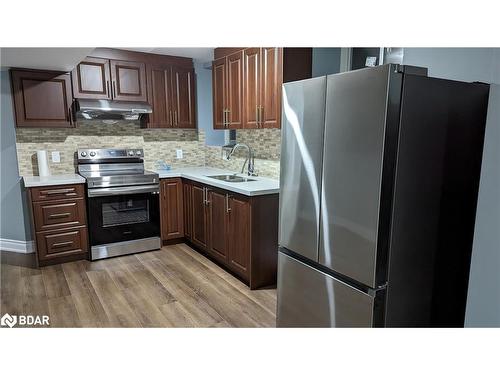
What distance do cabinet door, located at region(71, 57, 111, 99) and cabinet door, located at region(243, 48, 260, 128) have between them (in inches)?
66.0

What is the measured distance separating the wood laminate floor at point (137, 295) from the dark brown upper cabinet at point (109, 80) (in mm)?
1867

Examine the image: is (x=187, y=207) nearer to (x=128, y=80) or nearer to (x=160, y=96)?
(x=160, y=96)

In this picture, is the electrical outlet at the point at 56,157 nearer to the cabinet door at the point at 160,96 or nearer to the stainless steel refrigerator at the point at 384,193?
the cabinet door at the point at 160,96

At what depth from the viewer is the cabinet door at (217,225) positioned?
10.9 ft

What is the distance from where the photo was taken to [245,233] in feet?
9.82

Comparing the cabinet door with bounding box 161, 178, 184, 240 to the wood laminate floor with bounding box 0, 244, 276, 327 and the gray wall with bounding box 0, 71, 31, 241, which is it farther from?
the gray wall with bounding box 0, 71, 31, 241

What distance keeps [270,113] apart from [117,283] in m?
2.09

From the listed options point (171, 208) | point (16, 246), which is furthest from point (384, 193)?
point (16, 246)

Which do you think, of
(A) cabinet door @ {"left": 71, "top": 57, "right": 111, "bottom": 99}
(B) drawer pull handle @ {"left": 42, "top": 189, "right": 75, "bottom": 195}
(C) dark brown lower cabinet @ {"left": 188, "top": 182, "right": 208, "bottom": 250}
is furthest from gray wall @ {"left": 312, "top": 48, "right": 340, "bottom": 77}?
(B) drawer pull handle @ {"left": 42, "top": 189, "right": 75, "bottom": 195}

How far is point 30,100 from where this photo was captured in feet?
11.8

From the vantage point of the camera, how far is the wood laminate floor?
2.54m

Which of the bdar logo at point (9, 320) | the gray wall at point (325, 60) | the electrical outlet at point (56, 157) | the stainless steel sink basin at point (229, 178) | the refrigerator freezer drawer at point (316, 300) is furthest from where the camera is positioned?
the electrical outlet at point (56, 157)

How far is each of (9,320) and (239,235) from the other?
72.9 inches

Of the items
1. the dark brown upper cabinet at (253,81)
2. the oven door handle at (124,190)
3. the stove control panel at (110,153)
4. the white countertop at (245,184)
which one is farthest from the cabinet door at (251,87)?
the stove control panel at (110,153)
